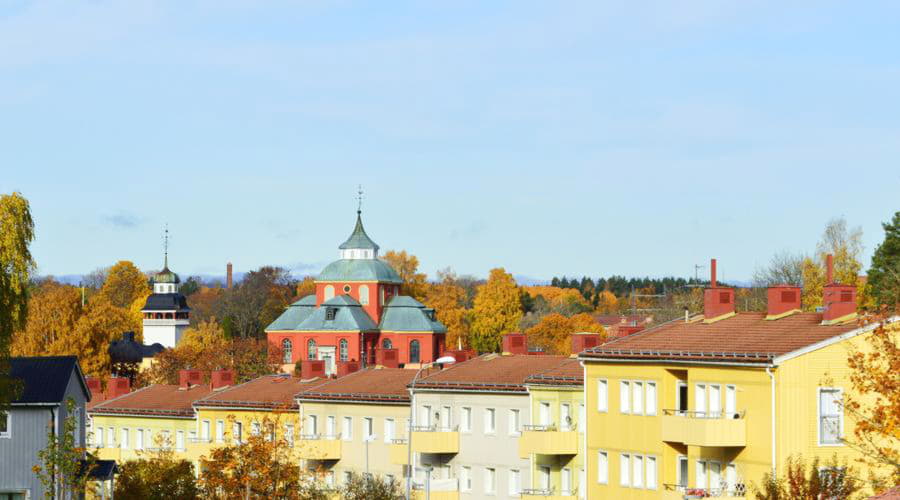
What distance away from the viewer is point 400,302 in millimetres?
180000

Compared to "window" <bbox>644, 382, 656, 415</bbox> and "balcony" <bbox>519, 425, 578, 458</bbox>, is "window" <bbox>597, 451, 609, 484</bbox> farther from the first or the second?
"balcony" <bbox>519, 425, 578, 458</bbox>

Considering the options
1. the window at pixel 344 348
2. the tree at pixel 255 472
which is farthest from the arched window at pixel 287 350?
the tree at pixel 255 472

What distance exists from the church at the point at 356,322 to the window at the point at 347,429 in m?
84.6

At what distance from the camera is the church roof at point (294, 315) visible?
175 m

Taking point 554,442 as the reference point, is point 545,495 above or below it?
below

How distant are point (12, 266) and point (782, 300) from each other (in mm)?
23990

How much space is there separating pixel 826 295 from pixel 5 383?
79.2 feet

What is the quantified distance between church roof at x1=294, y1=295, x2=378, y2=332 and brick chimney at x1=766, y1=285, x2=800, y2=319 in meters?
114

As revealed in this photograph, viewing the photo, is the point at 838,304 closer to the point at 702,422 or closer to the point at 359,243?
the point at 702,422

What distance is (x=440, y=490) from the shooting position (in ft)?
242

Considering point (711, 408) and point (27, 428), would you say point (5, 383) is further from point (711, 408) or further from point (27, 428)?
point (711, 408)

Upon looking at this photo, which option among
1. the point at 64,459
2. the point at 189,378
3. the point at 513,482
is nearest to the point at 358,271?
the point at 189,378

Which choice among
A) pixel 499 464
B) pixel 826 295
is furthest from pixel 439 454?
pixel 826 295

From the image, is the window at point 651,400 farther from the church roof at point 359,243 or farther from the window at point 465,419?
the church roof at point 359,243
